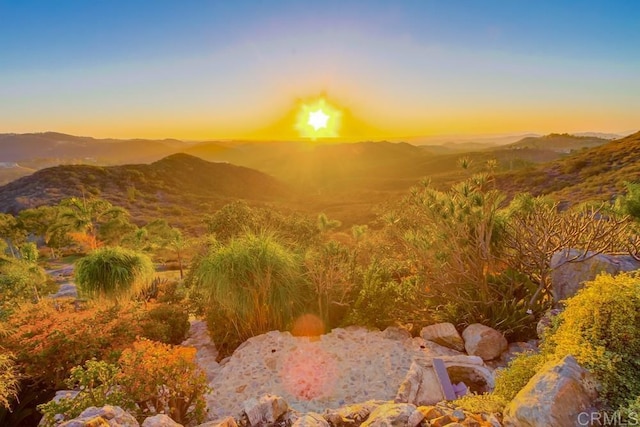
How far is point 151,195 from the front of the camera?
188 feet

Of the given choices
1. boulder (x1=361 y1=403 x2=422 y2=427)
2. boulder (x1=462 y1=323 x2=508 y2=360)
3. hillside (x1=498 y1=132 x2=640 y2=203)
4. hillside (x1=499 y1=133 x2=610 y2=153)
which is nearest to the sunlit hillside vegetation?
boulder (x1=462 y1=323 x2=508 y2=360)

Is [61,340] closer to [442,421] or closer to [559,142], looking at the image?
[442,421]

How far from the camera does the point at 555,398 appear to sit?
99.2 inches

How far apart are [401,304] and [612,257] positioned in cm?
363

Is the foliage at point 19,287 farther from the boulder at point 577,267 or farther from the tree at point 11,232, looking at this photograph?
the tree at point 11,232

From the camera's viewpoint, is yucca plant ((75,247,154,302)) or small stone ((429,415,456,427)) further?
yucca plant ((75,247,154,302))

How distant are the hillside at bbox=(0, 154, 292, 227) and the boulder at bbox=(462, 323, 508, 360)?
45.3 meters

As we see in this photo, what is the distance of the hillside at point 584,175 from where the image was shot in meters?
31.0

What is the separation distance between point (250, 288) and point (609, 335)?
5189 millimetres

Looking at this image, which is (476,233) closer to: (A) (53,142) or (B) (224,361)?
(B) (224,361)

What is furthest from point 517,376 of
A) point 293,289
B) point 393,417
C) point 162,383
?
point 293,289

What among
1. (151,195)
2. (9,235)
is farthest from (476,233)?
(151,195)

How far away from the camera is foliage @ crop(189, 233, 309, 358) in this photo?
6590 mm

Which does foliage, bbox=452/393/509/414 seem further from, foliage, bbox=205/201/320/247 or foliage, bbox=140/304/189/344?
foliage, bbox=205/201/320/247
